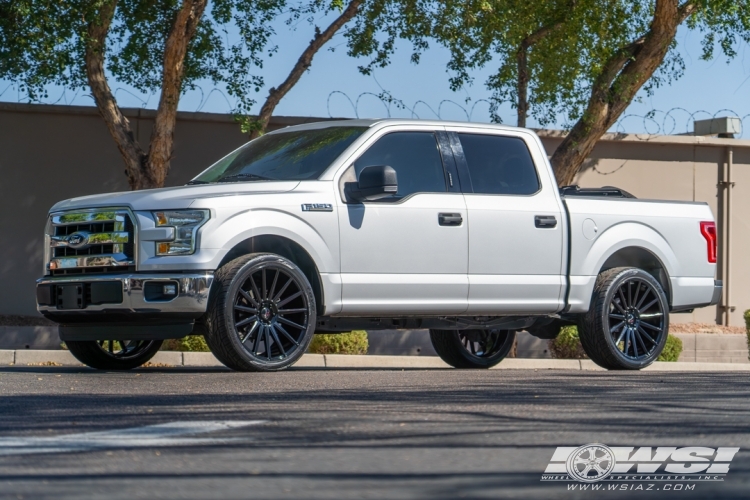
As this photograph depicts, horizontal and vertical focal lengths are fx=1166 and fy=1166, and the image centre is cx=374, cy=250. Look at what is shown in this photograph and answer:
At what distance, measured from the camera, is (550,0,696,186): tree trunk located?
1555 cm

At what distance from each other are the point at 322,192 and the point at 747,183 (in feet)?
43.7

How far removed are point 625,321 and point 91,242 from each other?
4.61 meters

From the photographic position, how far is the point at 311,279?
874 cm

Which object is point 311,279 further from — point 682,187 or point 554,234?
point 682,187

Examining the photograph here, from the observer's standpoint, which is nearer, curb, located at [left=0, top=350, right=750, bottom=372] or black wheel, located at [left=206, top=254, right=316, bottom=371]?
black wheel, located at [left=206, top=254, right=316, bottom=371]

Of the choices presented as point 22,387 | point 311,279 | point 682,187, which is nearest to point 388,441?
point 22,387

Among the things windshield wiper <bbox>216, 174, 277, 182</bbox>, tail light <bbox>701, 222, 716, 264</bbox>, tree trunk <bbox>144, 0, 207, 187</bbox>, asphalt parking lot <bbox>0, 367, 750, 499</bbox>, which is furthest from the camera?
tree trunk <bbox>144, 0, 207, 187</bbox>

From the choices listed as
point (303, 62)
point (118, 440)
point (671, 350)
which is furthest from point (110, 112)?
point (118, 440)

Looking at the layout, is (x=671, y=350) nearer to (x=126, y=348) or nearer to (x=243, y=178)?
(x=126, y=348)

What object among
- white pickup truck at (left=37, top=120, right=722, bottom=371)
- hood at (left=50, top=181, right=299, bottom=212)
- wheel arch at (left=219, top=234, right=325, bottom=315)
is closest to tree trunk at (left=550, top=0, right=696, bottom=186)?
white pickup truck at (left=37, top=120, right=722, bottom=371)

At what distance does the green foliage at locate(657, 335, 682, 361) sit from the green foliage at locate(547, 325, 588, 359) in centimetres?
107

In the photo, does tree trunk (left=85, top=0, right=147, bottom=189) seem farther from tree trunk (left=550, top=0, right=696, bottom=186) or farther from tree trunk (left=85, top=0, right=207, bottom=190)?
tree trunk (left=550, top=0, right=696, bottom=186)

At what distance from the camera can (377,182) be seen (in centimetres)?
855

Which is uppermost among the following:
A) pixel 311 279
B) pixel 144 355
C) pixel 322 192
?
pixel 322 192
